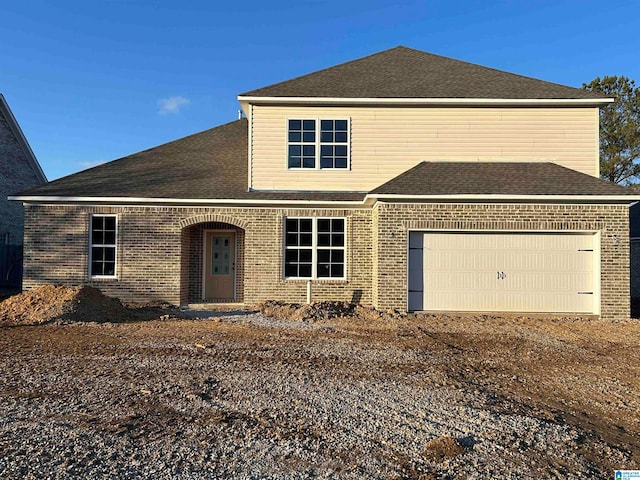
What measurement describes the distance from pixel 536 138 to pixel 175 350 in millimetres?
11871

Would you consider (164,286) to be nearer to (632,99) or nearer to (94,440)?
(94,440)

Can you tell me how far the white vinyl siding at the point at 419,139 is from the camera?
13.1 m

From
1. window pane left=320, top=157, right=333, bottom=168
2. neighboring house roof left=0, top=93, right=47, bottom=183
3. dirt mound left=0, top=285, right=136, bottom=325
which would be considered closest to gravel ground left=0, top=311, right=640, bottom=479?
dirt mound left=0, top=285, right=136, bottom=325

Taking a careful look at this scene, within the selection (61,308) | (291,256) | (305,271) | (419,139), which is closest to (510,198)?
(419,139)

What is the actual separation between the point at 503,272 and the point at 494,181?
248 centimetres

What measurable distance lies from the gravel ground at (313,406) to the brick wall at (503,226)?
2753mm

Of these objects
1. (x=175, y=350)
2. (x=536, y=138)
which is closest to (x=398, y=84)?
(x=536, y=138)

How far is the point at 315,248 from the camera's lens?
41.5 ft

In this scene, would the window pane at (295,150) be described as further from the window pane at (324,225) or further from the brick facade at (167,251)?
the window pane at (324,225)

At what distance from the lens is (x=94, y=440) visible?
12.4 feet

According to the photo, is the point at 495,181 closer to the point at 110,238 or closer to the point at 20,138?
the point at 110,238

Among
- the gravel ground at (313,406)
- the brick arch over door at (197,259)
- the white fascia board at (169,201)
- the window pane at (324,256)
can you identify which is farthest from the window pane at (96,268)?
the window pane at (324,256)

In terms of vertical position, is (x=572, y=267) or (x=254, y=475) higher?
(x=572, y=267)

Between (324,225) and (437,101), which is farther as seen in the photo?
(437,101)
